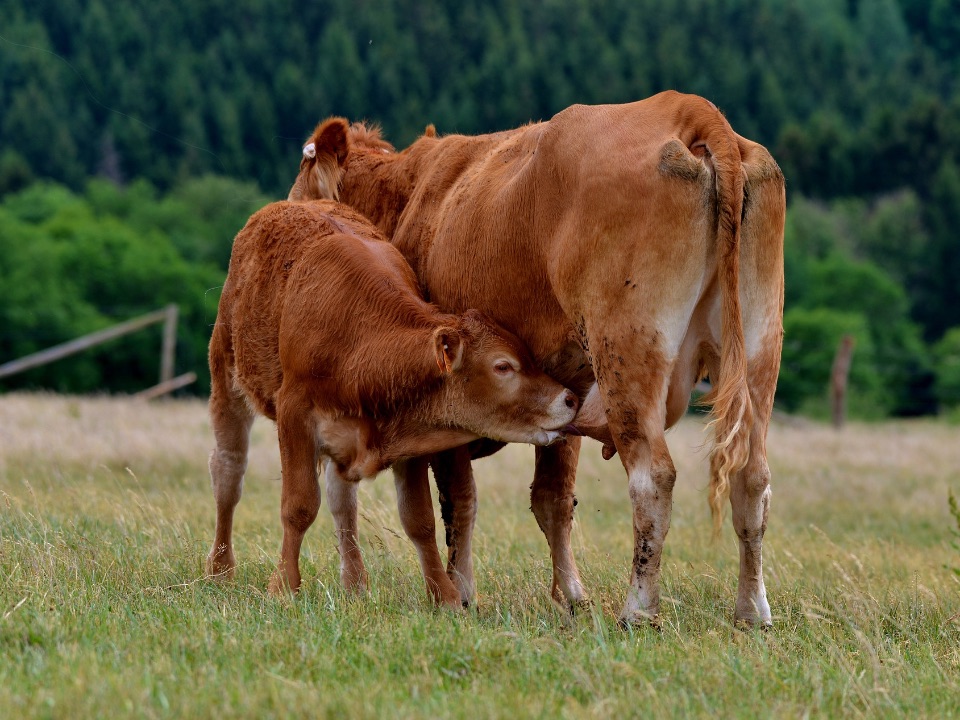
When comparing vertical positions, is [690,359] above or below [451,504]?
above

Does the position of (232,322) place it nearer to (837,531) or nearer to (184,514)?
(184,514)

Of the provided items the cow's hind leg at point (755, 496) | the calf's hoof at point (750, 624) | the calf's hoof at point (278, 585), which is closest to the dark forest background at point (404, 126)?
the calf's hoof at point (278, 585)

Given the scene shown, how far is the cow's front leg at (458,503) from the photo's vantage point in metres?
6.08

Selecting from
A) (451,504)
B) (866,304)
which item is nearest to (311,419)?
(451,504)

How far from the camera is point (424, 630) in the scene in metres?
4.51

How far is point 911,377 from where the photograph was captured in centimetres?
4934

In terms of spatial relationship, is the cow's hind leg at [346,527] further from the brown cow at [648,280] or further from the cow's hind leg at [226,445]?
the brown cow at [648,280]

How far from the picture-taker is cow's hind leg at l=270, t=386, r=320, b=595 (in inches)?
224

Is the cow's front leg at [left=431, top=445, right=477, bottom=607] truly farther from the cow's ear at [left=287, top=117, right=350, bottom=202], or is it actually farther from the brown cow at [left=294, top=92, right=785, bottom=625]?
the cow's ear at [left=287, top=117, right=350, bottom=202]

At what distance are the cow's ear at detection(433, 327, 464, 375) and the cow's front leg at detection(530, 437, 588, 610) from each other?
1058 millimetres

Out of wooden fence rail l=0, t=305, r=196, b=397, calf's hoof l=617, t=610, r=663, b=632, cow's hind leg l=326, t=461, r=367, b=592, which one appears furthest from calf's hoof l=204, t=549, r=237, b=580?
wooden fence rail l=0, t=305, r=196, b=397

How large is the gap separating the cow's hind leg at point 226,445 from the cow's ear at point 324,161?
1070mm

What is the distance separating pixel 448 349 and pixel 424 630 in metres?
1.29

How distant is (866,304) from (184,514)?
57282 millimetres
